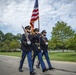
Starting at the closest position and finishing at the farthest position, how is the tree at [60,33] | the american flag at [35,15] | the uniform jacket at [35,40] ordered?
the uniform jacket at [35,40]
the american flag at [35,15]
the tree at [60,33]

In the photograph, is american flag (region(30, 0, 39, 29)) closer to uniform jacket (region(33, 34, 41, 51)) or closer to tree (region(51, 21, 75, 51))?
uniform jacket (region(33, 34, 41, 51))

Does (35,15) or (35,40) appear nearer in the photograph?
(35,40)

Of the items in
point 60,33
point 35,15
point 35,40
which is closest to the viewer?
point 35,40

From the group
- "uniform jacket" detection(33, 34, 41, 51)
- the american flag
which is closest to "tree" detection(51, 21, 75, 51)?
the american flag

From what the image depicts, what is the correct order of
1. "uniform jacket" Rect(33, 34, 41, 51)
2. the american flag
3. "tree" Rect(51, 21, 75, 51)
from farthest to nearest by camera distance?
1. "tree" Rect(51, 21, 75, 51)
2. the american flag
3. "uniform jacket" Rect(33, 34, 41, 51)

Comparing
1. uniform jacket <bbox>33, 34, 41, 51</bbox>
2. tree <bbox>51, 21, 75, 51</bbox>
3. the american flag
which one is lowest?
uniform jacket <bbox>33, 34, 41, 51</bbox>

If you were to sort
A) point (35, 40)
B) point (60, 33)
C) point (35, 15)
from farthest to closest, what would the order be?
point (60, 33)
point (35, 15)
point (35, 40)

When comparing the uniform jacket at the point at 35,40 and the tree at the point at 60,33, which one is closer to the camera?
the uniform jacket at the point at 35,40

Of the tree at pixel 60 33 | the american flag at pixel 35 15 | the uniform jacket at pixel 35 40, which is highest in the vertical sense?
the tree at pixel 60 33

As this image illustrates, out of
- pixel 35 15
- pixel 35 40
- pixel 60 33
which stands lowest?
pixel 35 40

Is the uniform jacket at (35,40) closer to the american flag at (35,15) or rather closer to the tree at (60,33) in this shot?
the american flag at (35,15)

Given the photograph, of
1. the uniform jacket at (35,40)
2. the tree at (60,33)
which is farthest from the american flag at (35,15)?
the tree at (60,33)

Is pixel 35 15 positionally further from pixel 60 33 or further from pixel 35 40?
pixel 60 33

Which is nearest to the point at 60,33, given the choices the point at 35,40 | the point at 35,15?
the point at 35,15
